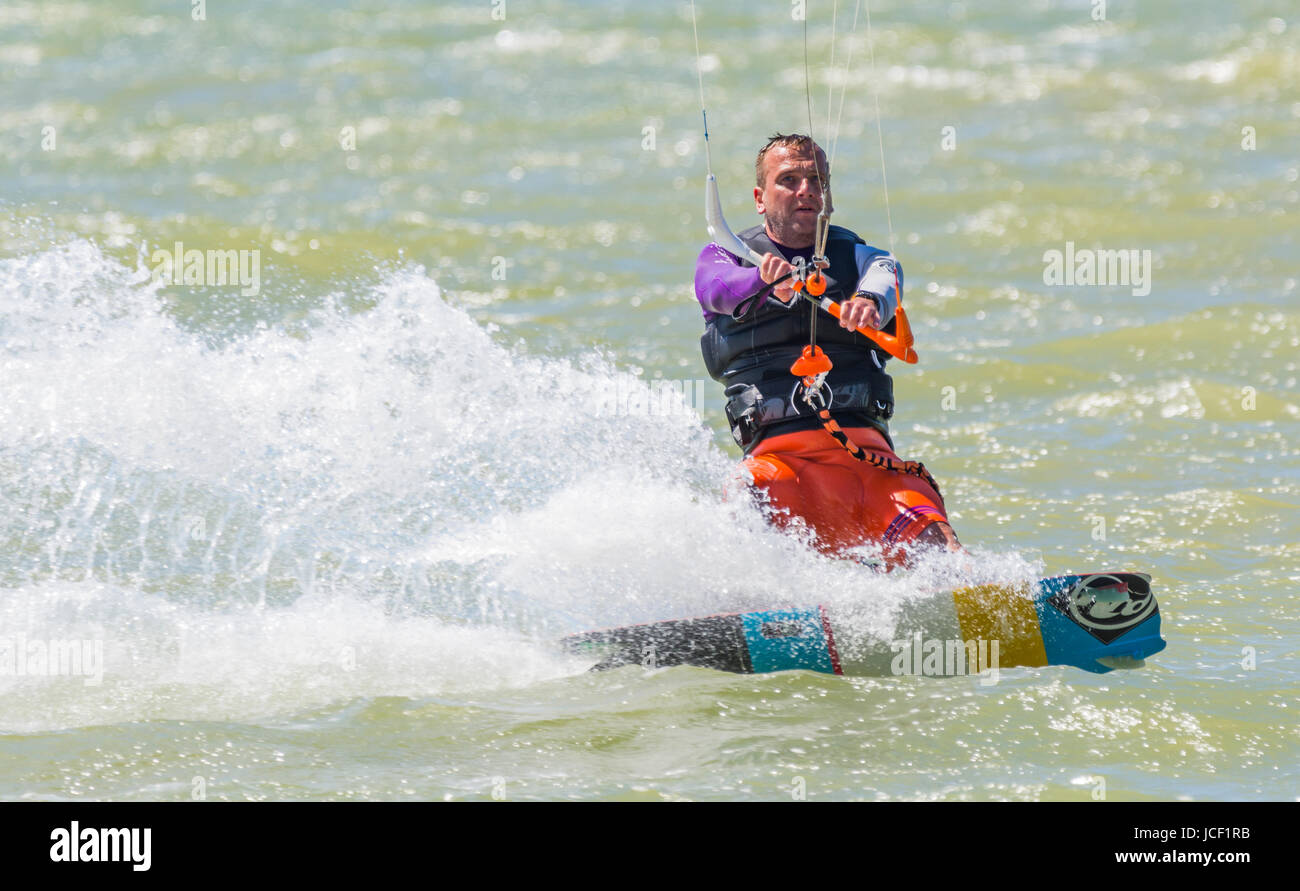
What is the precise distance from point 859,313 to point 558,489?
1711mm

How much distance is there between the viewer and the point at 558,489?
682 cm

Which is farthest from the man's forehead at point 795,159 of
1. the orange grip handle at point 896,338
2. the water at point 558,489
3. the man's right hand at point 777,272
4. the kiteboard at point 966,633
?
the kiteboard at point 966,633

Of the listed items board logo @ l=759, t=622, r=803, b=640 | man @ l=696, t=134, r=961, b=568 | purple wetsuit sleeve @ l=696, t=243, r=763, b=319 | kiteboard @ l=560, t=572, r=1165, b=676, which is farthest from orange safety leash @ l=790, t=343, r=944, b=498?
board logo @ l=759, t=622, r=803, b=640

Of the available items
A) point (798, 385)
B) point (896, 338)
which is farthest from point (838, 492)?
point (896, 338)

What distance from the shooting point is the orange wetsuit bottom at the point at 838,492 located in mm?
6012

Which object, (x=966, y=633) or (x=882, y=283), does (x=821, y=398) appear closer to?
(x=882, y=283)

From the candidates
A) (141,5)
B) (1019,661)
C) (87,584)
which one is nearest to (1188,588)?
(1019,661)

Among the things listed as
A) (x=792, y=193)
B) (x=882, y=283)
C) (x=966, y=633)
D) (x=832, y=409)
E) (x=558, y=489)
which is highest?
(x=792, y=193)

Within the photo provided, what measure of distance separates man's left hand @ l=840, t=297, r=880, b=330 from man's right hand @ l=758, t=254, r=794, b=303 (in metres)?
0.24

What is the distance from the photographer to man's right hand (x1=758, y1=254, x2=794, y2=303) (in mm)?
5801

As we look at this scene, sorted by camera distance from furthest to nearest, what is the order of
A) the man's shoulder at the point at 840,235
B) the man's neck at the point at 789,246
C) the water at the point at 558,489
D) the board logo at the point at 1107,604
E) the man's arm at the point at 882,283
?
the man's shoulder at the point at 840,235 < the man's neck at the point at 789,246 < the man's arm at the point at 882,283 < the board logo at the point at 1107,604 < the water at the point at 558,489

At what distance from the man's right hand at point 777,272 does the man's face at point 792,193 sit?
0.87 ft

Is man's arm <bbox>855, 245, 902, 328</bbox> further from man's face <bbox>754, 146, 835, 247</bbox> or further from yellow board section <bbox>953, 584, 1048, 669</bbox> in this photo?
yellow board section <bbox>953, 584, 1048, 669</bbox>

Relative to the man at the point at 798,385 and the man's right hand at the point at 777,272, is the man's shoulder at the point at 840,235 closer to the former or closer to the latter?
the man at the point at 798,385
